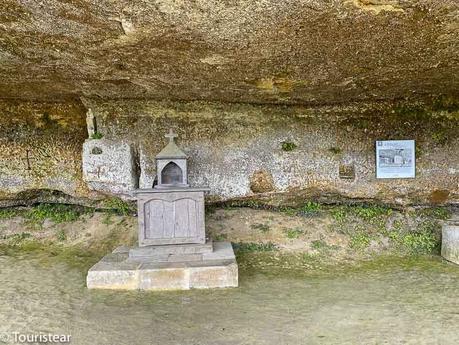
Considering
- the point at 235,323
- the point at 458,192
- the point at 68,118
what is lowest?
the point at 235,323

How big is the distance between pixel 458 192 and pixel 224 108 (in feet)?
14.7

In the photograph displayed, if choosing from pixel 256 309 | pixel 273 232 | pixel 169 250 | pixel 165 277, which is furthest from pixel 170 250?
pixel 273 232

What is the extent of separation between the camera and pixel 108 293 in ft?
14.3

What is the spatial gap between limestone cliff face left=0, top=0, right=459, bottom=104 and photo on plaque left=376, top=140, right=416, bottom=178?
0.96m

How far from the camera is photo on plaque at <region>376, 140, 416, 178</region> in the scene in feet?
21.4

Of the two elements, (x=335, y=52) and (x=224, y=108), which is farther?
(x=224, y=108)

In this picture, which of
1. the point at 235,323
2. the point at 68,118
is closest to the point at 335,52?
the point at 235,323

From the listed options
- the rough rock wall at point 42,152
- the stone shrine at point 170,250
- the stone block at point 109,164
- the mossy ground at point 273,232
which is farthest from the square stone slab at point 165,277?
the rough rock wall at point 42,152

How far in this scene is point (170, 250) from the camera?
16.9 feet

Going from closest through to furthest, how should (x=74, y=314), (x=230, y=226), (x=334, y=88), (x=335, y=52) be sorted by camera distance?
(x=74, y=314) → (x=335, y=52) → (x=334, y=88) → (x=230, y=226)

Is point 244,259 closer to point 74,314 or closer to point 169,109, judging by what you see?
point 74,314

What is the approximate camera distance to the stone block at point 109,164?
6531 millimetres

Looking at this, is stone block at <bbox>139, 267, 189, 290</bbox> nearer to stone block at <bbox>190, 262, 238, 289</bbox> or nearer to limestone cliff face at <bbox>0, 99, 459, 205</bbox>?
stone block at <bbox>190, 262, 238, 289</bbox>

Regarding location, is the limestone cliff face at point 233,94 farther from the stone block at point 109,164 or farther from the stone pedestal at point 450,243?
the stone pedestal at point 450,243
